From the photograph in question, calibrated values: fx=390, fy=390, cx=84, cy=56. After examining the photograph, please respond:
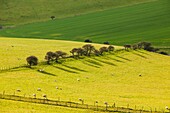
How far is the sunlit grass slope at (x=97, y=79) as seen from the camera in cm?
5881

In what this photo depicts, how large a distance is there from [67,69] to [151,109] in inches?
1095

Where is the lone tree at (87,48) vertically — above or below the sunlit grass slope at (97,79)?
above

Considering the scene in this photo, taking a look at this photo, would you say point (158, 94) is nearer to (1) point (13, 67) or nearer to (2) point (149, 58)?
(1) point (13, 67)

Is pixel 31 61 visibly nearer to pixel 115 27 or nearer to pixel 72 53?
pixel 72 53

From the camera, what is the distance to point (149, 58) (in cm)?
10538

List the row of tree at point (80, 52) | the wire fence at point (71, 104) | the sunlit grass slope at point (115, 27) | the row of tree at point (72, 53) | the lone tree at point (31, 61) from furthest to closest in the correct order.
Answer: the sunlit grass slope at point (115, 27) → the row of tree at point (80, 52) → the row of tree at point (72, 53) → the lone tree at point (31, 61) → the wire fence at point (71, 104)

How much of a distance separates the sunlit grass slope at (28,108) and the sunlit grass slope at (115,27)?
81.8 m

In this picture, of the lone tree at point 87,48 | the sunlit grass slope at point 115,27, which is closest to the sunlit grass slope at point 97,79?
the lone tree at point 87,48

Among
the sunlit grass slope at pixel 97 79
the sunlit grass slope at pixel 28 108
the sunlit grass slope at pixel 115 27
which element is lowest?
the sunlit grass slope at pixel 28 108

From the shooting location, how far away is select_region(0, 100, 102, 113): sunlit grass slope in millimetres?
47656

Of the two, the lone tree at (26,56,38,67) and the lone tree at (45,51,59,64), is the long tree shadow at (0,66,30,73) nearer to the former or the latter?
the lone tree at (26,56,38,67)

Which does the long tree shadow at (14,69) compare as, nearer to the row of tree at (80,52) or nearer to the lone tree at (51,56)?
the row of tree at (80,52)

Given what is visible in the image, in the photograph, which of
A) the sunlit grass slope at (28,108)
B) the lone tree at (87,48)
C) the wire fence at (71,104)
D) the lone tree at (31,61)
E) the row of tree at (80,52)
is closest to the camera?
the sunlit grass slope at (28,108)

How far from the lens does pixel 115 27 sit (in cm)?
15925
